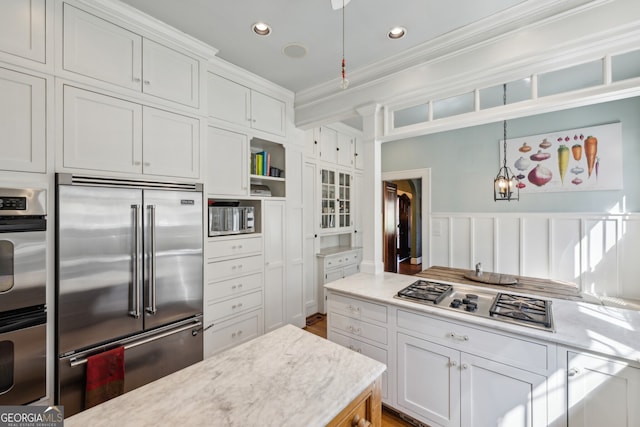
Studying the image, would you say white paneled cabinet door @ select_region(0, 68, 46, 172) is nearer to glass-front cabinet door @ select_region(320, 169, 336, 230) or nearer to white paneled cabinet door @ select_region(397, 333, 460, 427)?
white paneled cabinet door @ select_region(397, 333, 460, 427)

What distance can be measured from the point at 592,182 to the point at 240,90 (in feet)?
14.1

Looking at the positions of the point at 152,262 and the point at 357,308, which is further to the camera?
the point at 357,308

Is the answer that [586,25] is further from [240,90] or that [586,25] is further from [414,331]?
[240,90]

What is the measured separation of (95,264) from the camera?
1.82m

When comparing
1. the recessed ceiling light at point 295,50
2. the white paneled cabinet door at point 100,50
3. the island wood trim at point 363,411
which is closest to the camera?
the island wood trim at point 363,411

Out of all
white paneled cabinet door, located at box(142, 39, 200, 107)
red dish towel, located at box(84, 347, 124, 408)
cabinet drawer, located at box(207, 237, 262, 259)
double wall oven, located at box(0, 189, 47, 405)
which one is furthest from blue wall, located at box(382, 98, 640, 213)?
double wall oven, located at box(0, 189, 47, 405)

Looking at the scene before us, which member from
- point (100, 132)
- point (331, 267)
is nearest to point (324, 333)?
point (331, 267)

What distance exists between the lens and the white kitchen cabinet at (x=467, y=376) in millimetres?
1470

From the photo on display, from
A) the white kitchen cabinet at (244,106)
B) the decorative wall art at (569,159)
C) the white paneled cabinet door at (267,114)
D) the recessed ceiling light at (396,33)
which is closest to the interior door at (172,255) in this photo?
the white kitchen cabinet at (244,106)

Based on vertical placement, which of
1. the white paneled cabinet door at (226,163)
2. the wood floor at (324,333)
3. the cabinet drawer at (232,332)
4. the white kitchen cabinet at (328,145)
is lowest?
the wood floor at (324,333)

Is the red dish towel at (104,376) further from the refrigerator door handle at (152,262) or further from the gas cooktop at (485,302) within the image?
the gas cooktop at (485,302)

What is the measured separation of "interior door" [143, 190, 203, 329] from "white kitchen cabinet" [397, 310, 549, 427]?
1.71 m

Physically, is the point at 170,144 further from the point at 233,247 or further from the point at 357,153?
the point at 357,153

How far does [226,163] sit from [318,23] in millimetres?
1478
